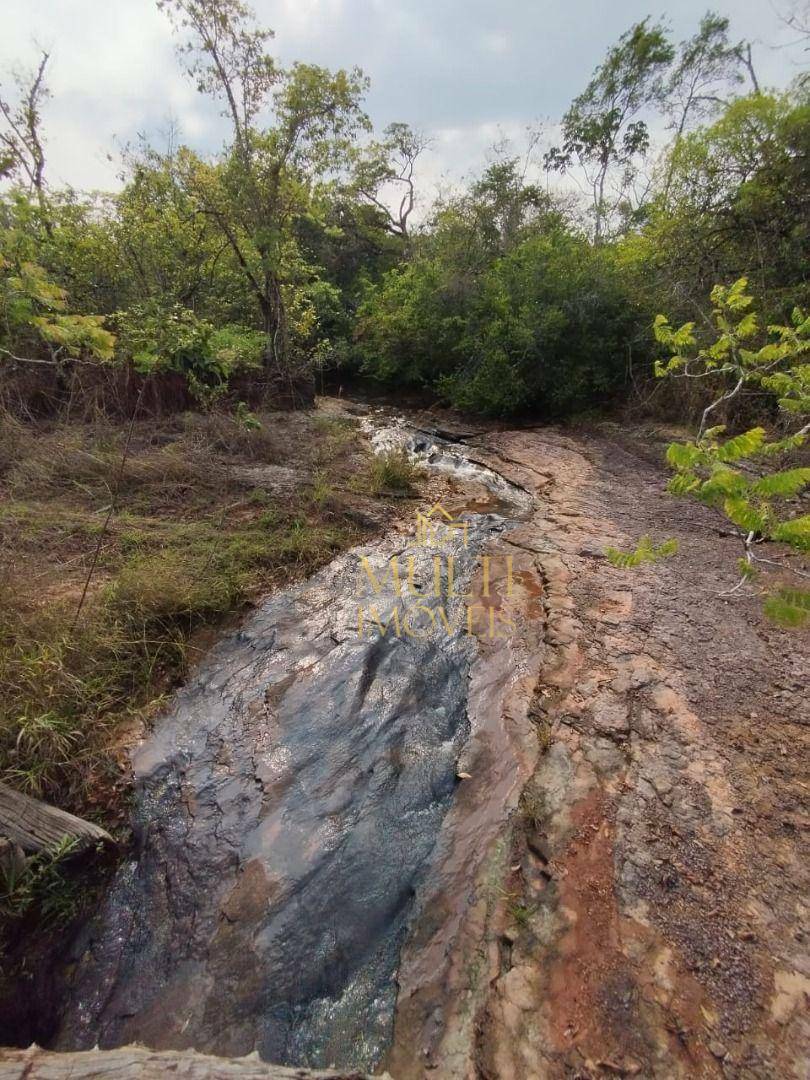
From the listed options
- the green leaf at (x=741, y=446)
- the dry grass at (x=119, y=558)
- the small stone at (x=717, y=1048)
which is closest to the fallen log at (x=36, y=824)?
the dry grass at (x=119, y=558)

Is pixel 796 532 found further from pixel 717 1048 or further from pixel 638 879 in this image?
pixel 717 1048

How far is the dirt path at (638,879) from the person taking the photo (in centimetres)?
147

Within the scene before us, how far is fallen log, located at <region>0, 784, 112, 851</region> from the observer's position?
6.69 feet

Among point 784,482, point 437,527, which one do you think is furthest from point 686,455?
point 437,527

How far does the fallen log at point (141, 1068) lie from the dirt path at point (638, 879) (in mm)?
489

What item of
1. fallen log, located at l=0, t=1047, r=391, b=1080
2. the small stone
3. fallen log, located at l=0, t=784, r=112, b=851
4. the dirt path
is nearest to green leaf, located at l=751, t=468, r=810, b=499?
the dirt path

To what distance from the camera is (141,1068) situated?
4.06ft

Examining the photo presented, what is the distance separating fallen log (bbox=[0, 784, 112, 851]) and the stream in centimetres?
26

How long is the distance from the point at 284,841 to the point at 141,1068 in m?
1.04

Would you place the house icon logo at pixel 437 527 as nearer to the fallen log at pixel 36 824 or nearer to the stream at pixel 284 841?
the stream at pixel 284 841

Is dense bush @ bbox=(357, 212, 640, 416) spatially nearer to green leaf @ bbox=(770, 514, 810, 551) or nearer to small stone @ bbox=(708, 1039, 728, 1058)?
green leaf @ bbox=(770, 514, 810, 551)

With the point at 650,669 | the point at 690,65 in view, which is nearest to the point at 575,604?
the point at 650,669

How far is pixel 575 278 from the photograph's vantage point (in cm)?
833

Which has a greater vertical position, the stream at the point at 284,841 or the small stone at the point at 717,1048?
the small stone at the point at 717,1048
